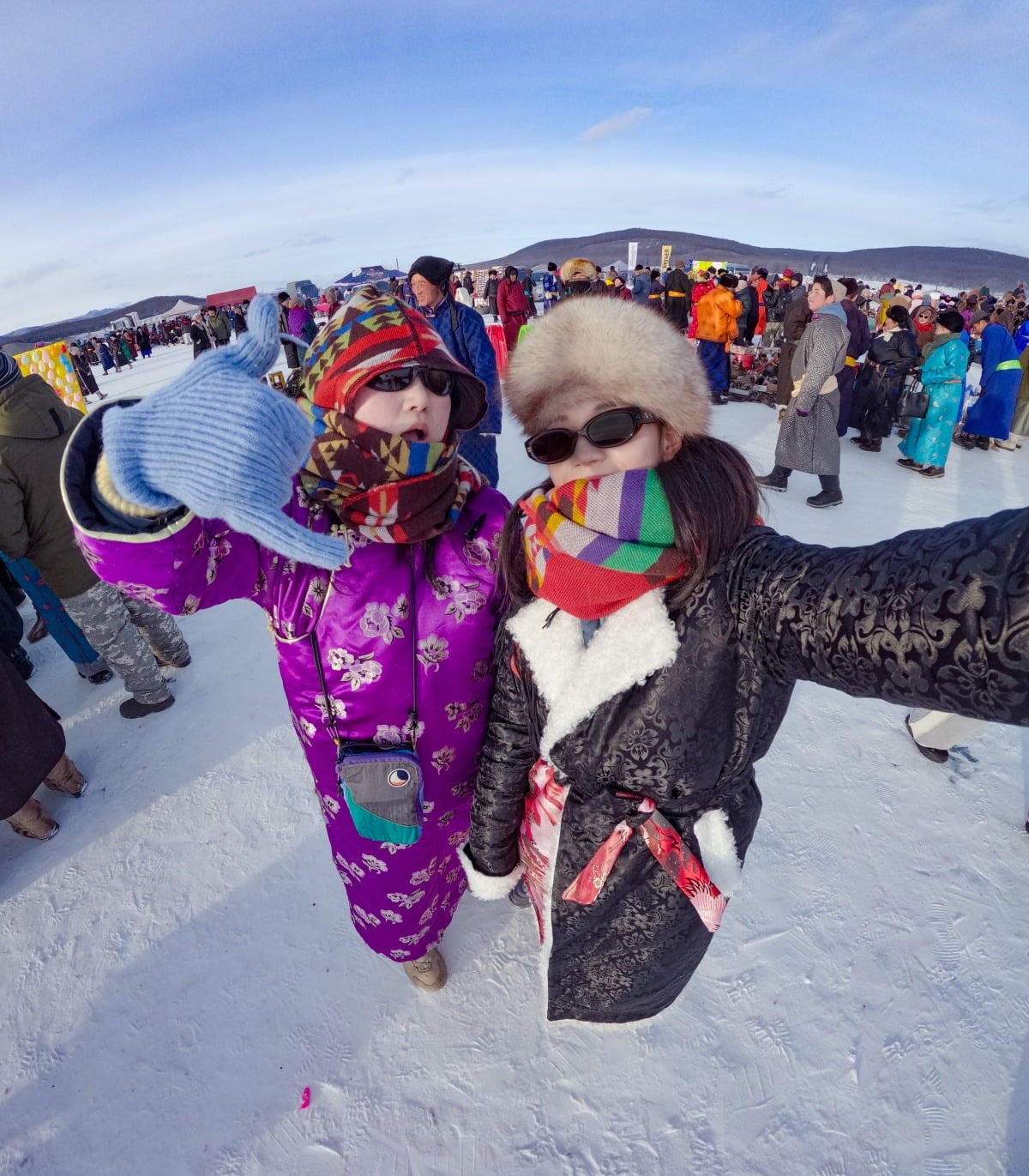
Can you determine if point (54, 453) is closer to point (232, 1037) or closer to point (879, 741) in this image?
point (232, 1037)

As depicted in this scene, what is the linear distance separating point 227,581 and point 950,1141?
209 cm

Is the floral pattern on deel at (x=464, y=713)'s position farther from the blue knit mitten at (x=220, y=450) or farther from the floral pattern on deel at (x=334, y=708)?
the blue knit mitten at (x=220, y=450)

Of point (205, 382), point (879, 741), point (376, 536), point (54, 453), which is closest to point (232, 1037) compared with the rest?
point (376, 536)

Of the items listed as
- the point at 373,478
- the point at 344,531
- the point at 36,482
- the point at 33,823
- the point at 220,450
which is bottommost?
the point at 33,823

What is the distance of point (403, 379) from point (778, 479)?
4.89m

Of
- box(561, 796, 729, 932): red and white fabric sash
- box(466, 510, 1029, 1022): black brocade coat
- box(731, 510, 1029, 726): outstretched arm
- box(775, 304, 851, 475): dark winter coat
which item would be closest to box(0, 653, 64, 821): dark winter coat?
box(466, 510, 1029, 1022): black brocade coat

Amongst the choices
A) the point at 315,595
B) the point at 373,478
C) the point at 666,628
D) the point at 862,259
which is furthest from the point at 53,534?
the point at 862,259

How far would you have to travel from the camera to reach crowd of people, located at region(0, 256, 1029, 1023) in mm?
725

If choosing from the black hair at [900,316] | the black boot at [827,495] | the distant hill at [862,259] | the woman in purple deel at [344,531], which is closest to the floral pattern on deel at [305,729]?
the woman in purple deel at [344,531]

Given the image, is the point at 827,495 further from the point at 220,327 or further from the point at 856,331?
the point at 220,327

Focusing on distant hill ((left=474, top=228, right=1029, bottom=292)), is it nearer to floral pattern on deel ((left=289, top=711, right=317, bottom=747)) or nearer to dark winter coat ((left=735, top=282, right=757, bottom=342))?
dark winter coat ((left=735, top=282, right=757, bottom=342))

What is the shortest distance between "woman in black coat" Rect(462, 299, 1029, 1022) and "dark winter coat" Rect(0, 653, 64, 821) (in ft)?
6.32

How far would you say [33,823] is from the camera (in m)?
2.14

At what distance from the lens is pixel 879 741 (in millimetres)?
2352
